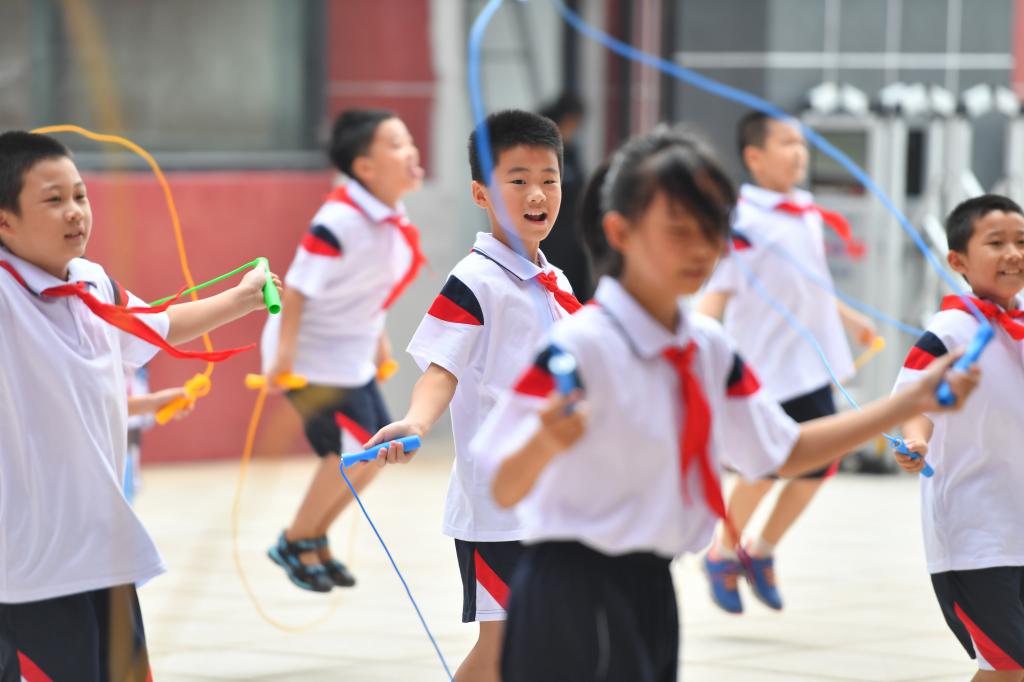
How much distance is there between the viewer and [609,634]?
290 centimetres

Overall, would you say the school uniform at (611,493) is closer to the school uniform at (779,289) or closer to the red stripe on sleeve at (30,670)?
the red stripe on sleeve at (30,670)

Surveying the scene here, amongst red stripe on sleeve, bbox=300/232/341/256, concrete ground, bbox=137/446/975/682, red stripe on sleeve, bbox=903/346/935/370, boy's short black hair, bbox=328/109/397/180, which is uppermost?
boy's short black hair, bbox=328/109/397/180

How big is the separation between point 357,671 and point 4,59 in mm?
5051

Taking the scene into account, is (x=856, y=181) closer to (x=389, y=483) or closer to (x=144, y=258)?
(x=389, y=483)

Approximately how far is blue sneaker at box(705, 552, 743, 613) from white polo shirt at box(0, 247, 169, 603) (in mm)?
2918

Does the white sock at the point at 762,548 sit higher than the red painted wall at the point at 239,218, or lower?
lower

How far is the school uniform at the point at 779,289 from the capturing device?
6598 millimetres

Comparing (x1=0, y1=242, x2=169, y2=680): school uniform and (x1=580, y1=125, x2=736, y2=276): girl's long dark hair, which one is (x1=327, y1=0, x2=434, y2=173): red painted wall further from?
(x1=580, y1=125, x2=736, y2=276): girl's long dark hair

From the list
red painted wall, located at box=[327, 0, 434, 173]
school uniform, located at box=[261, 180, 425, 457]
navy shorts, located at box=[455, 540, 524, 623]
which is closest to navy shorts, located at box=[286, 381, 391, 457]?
school uniform, located at box=[261, 180, 425, 457]

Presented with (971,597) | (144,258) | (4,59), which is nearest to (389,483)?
(144,258)

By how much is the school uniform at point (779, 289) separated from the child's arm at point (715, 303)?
0.7 inches

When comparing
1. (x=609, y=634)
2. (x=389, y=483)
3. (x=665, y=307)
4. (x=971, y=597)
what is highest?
(x=665, y=307)

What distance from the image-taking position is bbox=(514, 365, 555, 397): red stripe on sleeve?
2.85 metres

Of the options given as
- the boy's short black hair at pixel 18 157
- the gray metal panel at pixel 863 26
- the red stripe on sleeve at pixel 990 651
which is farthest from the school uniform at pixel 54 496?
the gray metal panel at pixel 863 26
